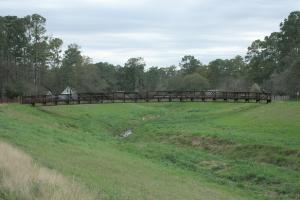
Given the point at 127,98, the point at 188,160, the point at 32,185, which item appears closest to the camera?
the point at 32,185

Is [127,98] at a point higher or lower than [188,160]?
higher

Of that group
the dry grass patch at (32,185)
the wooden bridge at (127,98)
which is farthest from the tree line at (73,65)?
the dry grass patch at (32,185)

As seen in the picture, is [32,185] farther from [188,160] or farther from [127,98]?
[127,98]

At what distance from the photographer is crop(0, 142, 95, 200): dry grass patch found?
35.1 ft

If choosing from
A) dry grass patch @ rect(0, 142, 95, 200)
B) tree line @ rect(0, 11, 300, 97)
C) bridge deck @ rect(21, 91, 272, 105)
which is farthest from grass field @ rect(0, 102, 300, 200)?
tree line @ rect(0, 11, 300, 97)

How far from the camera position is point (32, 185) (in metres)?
11.4

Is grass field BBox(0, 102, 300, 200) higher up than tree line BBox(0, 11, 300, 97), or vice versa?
tree line BBox(0, 11, 300, 97)

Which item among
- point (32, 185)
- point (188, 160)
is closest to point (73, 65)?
point (188, 160)

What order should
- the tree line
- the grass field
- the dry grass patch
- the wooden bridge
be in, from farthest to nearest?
the tree line < the wooden bridge < the grass field < the dry grass patch

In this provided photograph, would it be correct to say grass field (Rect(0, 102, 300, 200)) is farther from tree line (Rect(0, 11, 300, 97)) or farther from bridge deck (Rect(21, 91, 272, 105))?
tree line (Rect(0, 11, 300, 97))

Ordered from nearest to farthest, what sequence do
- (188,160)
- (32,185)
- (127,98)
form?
(32,185), (188,160), (127,98)

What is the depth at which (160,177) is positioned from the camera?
20.9 m

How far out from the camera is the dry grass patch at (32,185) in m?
10.7

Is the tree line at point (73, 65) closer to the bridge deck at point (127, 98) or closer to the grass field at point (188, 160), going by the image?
the bridge deck at point (127, 98)
